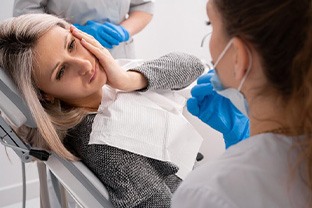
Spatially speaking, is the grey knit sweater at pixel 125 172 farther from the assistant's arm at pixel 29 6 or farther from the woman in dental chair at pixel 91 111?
the assistant's arm at pixel 29 6

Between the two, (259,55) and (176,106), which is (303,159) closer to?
(259,55)

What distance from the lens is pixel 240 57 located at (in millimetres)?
655

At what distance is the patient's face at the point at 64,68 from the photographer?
1.11 m

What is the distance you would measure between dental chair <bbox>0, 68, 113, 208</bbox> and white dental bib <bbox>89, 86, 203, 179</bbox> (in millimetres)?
111

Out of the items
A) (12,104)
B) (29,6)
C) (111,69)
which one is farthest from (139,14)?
(12,104)

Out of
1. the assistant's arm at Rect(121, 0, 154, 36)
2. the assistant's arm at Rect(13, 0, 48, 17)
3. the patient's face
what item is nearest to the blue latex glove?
the patient's face

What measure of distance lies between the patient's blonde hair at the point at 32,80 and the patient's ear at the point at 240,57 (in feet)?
1.80

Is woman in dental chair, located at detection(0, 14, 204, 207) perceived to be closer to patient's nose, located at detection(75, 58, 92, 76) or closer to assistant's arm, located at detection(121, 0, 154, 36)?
patient's nose, located at detection(75, 58, 92, 76)

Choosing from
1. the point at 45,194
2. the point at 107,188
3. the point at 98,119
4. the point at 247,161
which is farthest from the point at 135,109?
the point at 247,161

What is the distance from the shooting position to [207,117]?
1194mm

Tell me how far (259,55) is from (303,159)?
190 mm

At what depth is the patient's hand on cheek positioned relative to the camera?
1.18m

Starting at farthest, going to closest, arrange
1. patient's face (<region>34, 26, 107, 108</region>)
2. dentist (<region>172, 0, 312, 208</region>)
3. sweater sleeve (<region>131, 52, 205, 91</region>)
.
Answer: sweater sleeve (<region>131, 52, 205, 91</region>) → patient's face (<region>34, 26, 107, 108</region>) → dentist (<region>172, 0, 312, 208</region>)

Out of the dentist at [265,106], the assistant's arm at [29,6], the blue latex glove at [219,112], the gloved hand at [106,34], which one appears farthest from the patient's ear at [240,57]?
the assistant's arm at [29,6]
